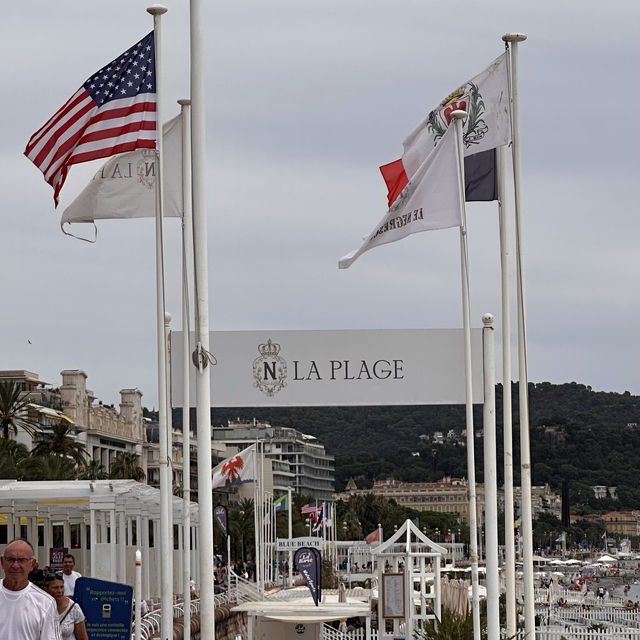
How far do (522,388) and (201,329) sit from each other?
17.1 ft

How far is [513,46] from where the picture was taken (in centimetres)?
1595

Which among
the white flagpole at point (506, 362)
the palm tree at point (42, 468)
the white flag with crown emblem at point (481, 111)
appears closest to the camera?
the white flag with crown emblem at point (481, 111)

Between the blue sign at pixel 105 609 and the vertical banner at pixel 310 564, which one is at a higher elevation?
the blue sign at pixel 105 609

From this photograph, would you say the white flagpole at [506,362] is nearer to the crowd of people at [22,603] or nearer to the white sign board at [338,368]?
the white sign board at [338,368]

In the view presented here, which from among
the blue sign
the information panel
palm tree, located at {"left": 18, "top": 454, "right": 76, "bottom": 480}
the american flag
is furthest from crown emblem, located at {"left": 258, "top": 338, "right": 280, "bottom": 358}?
palm tree, located at {"left": 18, "top": 454, "right": 76, "bottom": 480}

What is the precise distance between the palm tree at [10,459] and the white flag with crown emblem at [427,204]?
3932 centimetres

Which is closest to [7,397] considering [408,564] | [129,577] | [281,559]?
[129,577]

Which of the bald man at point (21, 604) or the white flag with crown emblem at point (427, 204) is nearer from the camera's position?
the bald man at point (21, 604)

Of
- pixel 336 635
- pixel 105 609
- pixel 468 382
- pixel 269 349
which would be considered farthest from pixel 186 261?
Answer: pixel 336 635

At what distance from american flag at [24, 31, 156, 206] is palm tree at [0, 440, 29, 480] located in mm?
39860

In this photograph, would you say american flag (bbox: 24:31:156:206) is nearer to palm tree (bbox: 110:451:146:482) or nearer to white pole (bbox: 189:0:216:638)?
white pole (bbox: 189:0:216:638)

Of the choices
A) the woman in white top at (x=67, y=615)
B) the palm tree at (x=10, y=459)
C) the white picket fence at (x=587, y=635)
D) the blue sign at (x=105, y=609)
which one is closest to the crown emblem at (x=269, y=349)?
the blue sign at (x=105, y=609)

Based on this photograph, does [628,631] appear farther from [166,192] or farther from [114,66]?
[114,66]

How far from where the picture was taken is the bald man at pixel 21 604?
293 inches
